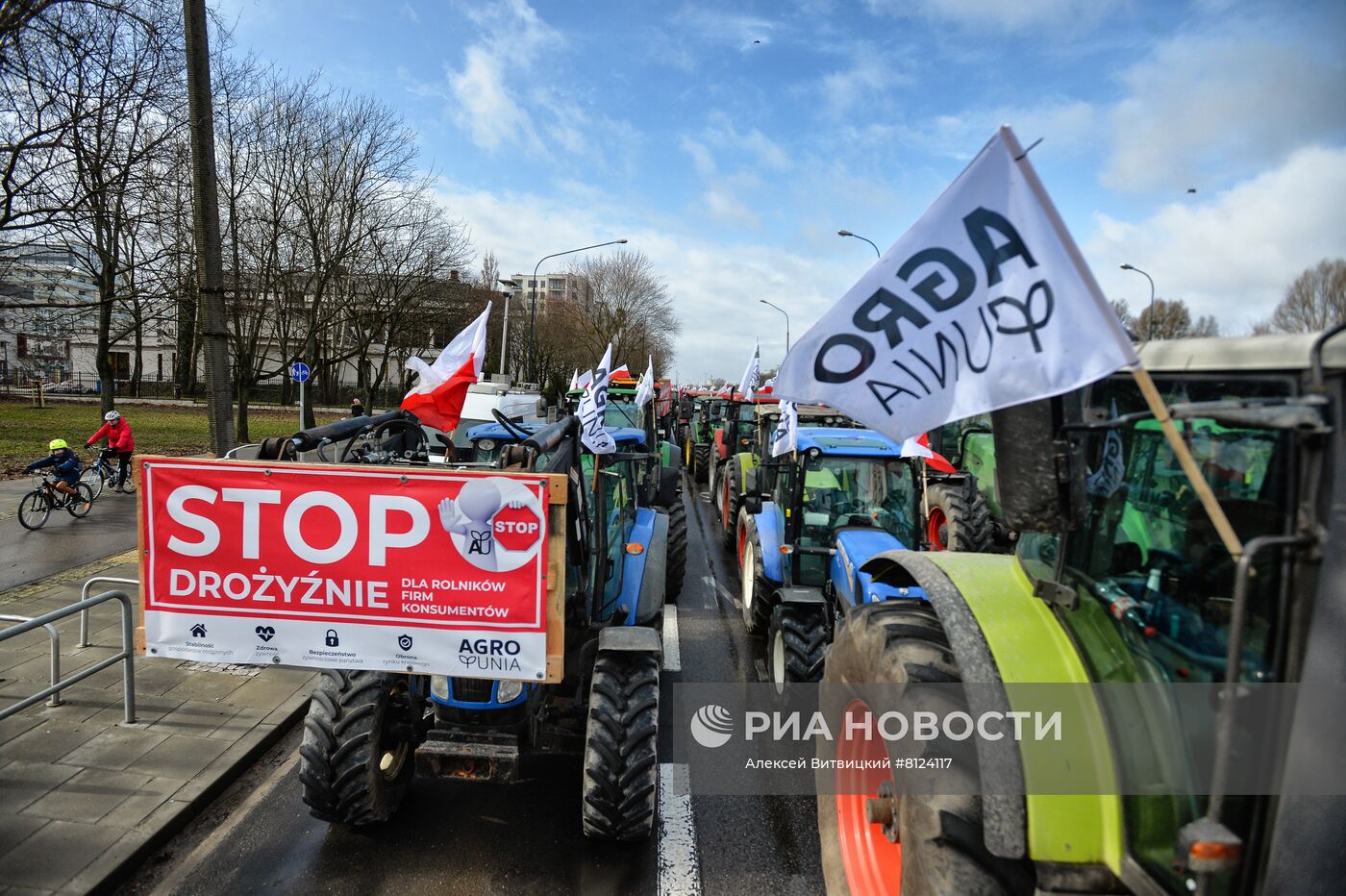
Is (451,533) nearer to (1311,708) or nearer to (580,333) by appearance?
(1311,708)

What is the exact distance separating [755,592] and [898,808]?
4.70 m

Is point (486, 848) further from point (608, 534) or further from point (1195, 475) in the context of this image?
point (1195, 475)

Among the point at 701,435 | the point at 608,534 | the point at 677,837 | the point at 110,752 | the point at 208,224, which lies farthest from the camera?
the point at 701,435

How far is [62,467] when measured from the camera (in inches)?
447

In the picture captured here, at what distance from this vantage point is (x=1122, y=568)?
6.91 ft

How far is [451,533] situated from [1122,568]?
8.28 feet

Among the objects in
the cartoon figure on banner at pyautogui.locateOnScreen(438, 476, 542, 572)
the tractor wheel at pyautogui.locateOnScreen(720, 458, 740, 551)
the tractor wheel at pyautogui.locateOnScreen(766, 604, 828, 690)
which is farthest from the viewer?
the tractor wheel at pyautogui.locateOnScreen(720, 458, 740, 551)

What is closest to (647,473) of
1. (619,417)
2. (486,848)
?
(619,417)

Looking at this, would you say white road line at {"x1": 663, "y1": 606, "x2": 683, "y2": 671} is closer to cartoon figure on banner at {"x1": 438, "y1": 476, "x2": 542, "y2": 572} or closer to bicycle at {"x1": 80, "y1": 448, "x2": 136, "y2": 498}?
cartoon figure on banner at {"x1": 438, "y1": 476, "x2": 542, "y2": 572}

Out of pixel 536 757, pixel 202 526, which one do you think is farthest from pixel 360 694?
pixel 536 757

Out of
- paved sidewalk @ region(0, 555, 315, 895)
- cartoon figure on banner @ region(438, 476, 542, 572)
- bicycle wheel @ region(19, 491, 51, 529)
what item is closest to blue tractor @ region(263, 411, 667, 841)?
cartoon figure on banner @ region(438, 476, 542, 572)

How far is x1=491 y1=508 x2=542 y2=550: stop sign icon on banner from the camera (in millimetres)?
3156

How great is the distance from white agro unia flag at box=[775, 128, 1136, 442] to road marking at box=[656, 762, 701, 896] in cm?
273

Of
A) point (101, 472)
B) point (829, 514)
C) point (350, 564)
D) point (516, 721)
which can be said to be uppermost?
point (350, 564)
